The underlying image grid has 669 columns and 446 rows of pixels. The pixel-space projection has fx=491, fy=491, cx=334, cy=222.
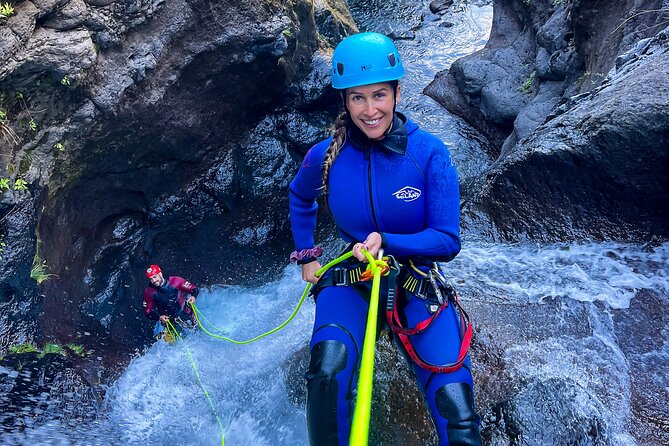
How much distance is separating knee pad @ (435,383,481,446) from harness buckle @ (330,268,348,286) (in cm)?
84

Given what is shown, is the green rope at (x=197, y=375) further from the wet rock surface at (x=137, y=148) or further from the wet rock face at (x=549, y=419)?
the wet rock face at (x=549, y=419)

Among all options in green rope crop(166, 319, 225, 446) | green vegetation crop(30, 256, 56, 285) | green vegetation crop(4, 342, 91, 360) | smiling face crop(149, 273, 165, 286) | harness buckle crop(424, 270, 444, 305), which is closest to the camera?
harness buckle crop(424, 270, 444, 305)

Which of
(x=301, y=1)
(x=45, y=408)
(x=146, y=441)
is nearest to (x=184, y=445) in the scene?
(x=146, y=441)

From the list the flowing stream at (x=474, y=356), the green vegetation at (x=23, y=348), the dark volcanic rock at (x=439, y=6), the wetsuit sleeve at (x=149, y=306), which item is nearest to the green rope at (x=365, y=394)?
the flowing stream at (x=474, y=356)

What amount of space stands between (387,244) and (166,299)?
381cm

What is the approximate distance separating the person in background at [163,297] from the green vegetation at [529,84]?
6156 mm

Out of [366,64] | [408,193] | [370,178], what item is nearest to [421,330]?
[408,193]

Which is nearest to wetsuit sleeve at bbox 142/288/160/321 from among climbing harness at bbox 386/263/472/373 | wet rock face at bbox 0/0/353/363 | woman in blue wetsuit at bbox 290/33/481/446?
wet rock face at bbox 0/0/353/363

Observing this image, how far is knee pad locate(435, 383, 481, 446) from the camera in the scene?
2594 millimetres

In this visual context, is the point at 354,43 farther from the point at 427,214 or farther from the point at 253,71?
the point at 253,71

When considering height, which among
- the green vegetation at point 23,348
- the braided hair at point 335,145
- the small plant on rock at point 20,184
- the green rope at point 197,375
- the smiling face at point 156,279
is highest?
the braided hair at point 335,145

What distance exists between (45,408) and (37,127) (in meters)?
2.57

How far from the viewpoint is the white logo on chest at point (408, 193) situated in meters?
2.94

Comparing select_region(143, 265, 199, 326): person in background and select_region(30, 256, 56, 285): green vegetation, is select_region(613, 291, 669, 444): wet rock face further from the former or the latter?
select_region(30, 256, 56, 285): green vegetation
